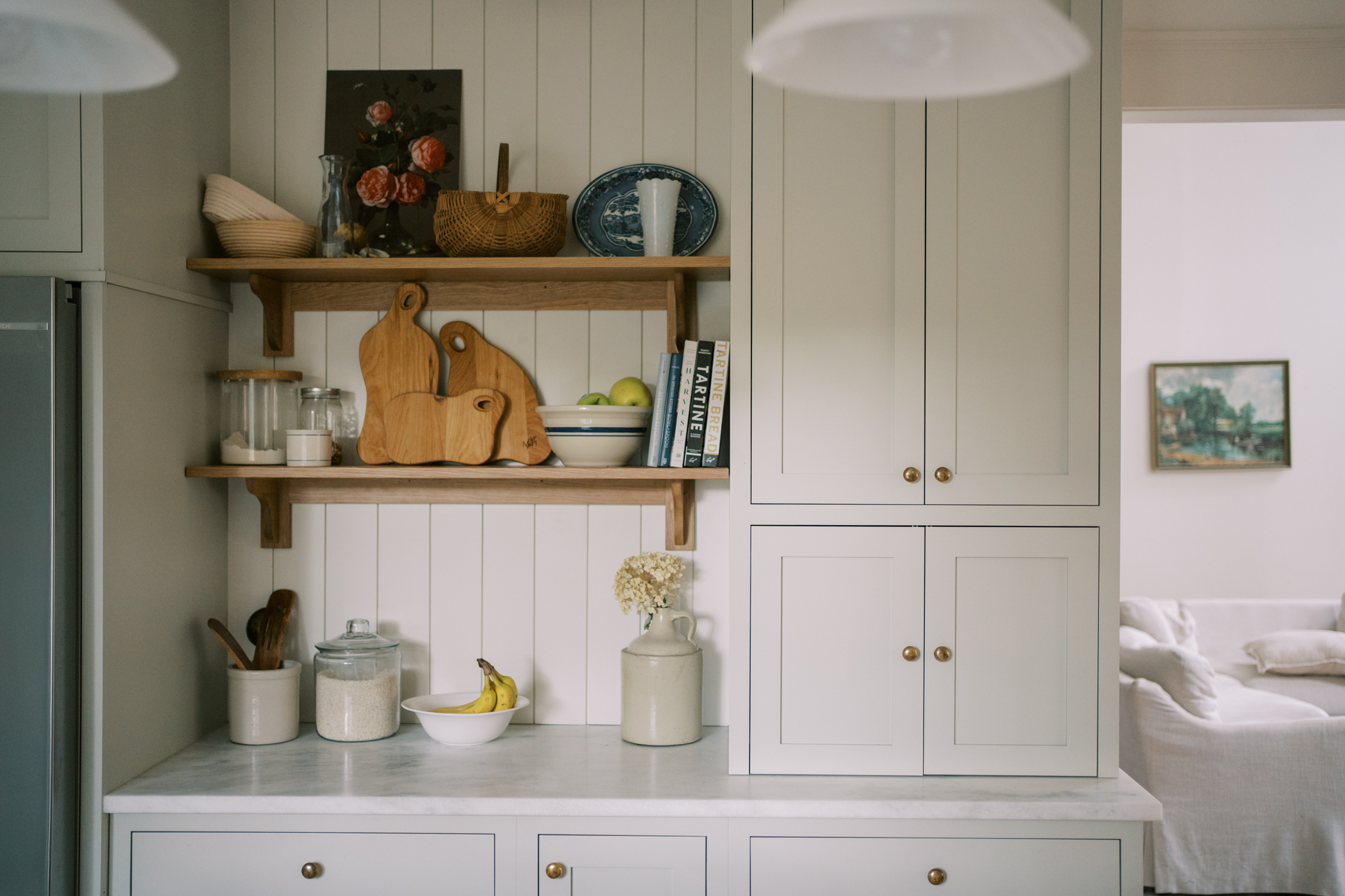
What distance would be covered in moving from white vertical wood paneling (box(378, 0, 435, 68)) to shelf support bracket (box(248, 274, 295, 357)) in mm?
552

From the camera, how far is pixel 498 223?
1.88 metres

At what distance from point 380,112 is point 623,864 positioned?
5.29 feet

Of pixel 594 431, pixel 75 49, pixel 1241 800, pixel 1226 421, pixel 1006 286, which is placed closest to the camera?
pixel 75 49

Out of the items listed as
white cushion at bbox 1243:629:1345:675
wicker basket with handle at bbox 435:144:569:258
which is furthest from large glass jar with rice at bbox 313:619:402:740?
white cushion at bbox 1243:629:1345:675

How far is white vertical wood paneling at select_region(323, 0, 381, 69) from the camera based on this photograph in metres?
2.08

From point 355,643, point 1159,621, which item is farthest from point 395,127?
point 1159,621

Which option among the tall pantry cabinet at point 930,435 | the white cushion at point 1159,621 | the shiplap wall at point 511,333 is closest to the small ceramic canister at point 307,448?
the shiplap wall at point 511,333

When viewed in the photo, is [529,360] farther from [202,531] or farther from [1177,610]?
[1177,610]

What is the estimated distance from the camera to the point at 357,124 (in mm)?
2068

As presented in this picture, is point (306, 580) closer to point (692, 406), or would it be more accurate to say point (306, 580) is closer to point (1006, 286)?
point (692, 406)

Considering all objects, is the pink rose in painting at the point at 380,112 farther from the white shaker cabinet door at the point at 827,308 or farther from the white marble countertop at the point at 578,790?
the white marble countertop at the point at 578,790

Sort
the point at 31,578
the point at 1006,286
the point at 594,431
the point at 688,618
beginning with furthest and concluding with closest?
the point at 688,618
the point at 594,431
the point at 1006,286
the point at 31,578

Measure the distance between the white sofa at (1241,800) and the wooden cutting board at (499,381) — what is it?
209 cm

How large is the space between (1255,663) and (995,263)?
344cm
